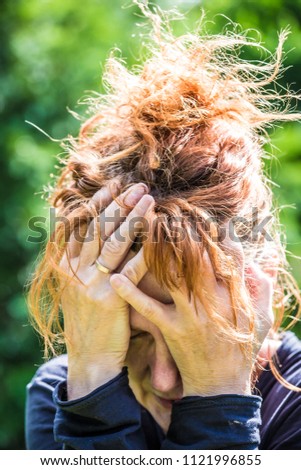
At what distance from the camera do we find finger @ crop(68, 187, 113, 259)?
2020mm

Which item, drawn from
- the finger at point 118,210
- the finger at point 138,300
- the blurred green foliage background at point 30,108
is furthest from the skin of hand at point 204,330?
the blurred green foliage background at point 30,108

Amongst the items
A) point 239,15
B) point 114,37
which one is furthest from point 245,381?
point 114,37

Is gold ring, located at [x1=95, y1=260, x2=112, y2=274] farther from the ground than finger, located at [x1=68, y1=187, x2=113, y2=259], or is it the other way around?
finger, located at [x1=68, y1=187, x2=113, y2=259]

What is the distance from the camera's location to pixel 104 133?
7.27 feet

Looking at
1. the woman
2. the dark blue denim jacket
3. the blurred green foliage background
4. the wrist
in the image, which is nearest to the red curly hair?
the woman

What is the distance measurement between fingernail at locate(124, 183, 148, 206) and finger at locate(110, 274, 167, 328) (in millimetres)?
220

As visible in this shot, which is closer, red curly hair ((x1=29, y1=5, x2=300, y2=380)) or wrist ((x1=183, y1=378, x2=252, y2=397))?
red curly hair ((x1=29, y1=5, x2=300, y2=380))

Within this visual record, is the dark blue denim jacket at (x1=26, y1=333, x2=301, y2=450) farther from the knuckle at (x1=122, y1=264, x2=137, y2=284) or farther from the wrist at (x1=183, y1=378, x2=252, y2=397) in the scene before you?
the knuckle at (x1=122, y1=264, x2=137, y2=284)

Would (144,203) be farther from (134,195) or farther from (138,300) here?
(138,300)

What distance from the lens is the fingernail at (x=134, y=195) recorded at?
6.41 feet

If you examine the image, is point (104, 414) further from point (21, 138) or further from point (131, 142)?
point (21, 138)

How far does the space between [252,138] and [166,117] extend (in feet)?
1.04

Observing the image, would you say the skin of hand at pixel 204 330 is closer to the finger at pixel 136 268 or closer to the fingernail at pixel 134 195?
the finger at pixel 136 268

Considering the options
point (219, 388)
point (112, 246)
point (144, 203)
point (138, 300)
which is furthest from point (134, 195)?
point (219, 388)
